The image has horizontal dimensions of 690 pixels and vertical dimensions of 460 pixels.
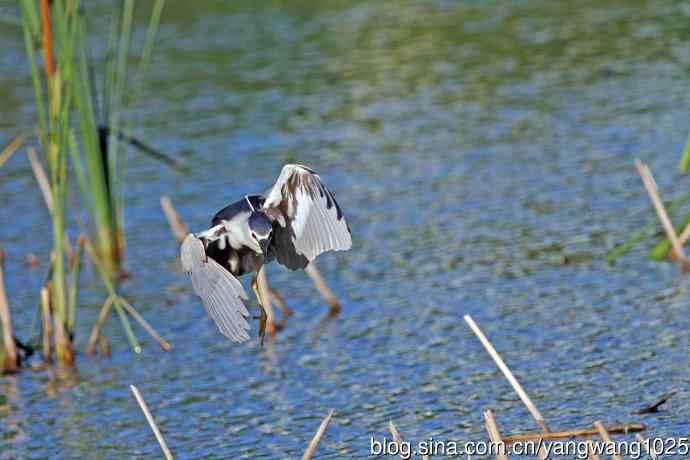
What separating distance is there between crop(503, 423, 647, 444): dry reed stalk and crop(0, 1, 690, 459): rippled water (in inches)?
5.5

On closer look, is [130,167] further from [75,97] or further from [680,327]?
[680,327]

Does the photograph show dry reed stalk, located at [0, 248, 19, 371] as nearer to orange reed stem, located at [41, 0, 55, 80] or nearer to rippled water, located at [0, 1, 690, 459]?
rippled water, located at [0, 1, 690, 459]

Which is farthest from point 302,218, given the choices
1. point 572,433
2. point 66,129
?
point 66,129

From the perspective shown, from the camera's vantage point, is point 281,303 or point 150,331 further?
point 281,303

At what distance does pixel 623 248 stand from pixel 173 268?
3575mm

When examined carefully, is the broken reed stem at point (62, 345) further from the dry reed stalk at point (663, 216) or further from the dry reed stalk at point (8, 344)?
the dry reed stalk at point (663, 216)

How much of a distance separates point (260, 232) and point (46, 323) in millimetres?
3048

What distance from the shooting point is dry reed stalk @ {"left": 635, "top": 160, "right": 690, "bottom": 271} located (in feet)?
29.2

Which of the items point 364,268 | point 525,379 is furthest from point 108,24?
point 525,379

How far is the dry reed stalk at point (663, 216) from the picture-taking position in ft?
29.2

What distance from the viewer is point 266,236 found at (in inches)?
233

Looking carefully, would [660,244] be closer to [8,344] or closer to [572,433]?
[572,433]

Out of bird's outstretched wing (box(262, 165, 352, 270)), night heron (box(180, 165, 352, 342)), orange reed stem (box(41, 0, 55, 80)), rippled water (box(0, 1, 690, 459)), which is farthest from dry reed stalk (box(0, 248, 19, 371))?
bird's outstretched wing (box(262, 165, 352, 270))

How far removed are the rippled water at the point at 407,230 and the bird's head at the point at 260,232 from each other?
1.33 meters
